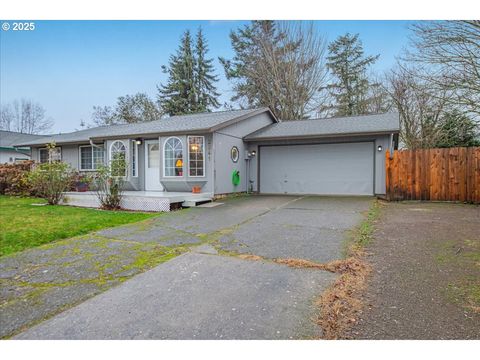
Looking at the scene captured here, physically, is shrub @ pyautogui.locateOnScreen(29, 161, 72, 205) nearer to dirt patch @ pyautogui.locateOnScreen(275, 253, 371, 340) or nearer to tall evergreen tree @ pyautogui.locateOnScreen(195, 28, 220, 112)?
dirt patch @ pyautogui.locateOnScreen(275, 253, 371, 340)

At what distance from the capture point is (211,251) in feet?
12.4

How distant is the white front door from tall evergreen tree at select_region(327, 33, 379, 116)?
14.6m

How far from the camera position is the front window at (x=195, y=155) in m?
9.44

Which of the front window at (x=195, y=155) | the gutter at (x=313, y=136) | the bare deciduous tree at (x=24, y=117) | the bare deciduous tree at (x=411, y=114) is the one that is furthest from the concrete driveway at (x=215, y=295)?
the bare deciduous tree at (x=24, y=117)

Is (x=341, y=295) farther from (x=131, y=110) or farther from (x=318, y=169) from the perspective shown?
(x=131, y=110)

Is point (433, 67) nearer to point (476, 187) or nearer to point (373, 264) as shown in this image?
Answer: point (476, 187)

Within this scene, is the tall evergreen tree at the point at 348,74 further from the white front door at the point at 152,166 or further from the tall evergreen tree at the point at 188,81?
the white front door at the point at 152,166

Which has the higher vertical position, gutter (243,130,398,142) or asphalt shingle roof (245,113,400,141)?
asphalt shingle roof (245,113,400,141)

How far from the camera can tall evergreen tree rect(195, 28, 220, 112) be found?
26.8 meters

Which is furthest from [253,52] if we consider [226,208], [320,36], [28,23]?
[28,23]

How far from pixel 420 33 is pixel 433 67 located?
4.02 feet

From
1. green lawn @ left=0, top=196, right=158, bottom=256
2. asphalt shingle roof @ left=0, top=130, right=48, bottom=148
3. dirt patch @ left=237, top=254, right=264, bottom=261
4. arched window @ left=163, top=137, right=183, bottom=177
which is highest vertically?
asphalt shingle roof @ left=0, top=130, right=48, bottom=148

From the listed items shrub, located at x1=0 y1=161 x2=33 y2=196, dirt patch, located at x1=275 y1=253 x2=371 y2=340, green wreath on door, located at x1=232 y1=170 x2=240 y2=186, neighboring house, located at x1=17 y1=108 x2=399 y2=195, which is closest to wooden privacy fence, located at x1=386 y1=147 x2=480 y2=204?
neighboring house, located at x1=17 y1=108 x2=399 y2=195

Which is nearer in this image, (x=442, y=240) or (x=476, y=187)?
(x=442, y=240)
